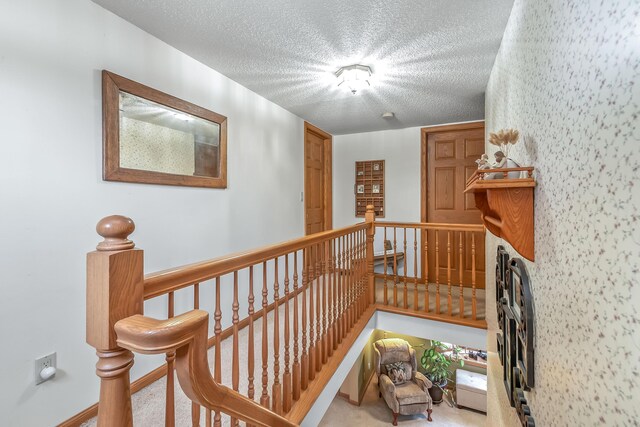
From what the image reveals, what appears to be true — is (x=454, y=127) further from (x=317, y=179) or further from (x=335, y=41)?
(x=335, y=41)

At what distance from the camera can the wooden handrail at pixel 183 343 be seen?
542 mm

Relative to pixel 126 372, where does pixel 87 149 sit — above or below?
above

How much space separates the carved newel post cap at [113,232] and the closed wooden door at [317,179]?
3.24 meters

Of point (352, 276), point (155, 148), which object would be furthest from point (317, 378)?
point (155, 148)

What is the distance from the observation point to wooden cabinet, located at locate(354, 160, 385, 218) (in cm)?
429

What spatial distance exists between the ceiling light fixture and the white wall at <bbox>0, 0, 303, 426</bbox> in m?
1.21

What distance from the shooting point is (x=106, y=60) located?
5.42ft

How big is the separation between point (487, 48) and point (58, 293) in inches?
118

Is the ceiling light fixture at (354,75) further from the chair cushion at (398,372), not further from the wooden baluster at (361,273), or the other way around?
the chair cushion at (398,372)

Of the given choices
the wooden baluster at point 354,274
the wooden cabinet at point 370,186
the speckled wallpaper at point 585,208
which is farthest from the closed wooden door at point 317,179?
the speckled wallpaper at point 585,208

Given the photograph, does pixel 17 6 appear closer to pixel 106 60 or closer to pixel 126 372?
pixel 106 60

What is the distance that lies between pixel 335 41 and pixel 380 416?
514 cm

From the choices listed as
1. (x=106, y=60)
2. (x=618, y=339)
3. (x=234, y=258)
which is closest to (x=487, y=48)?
(x=618, y=339)

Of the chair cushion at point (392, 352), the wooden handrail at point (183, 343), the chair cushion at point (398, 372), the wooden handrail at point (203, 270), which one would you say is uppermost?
the wooden handrail at point (203, 270)
